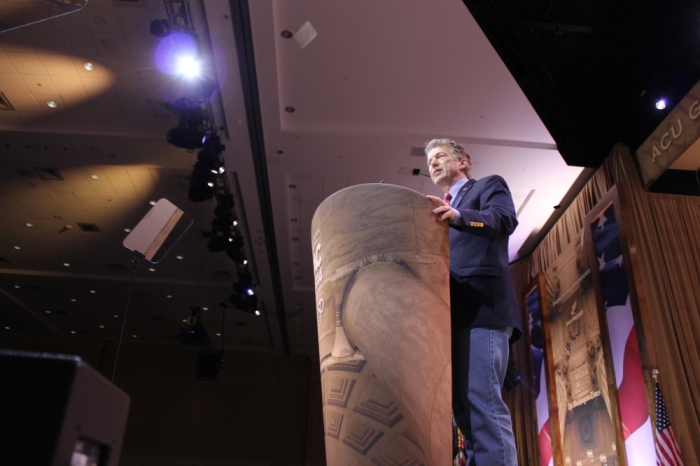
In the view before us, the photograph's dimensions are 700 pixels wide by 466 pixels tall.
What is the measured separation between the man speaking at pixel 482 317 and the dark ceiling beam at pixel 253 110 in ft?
16.3

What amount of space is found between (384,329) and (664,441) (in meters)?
4.97

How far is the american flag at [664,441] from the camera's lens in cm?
490

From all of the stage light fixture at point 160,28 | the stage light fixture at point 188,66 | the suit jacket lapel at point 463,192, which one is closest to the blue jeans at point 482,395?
the suit jacket lapel at point 463,192

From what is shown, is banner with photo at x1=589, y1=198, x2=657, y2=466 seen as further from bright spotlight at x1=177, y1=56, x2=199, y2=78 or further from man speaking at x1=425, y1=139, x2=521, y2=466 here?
bright spotlight at x1=177, y1=56, x2=199, y2=78

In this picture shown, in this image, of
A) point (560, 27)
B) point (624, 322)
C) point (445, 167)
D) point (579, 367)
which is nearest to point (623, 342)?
point (624, 322)

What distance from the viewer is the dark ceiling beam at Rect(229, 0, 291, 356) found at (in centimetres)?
613

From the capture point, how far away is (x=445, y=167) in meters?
2.26

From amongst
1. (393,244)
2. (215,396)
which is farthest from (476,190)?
(215,396)

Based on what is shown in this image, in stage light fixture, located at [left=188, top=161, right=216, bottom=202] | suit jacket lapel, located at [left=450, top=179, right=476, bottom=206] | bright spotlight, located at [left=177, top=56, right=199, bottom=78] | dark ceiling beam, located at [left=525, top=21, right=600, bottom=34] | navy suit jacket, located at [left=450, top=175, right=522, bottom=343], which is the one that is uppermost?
dark ceiling beam, located at [left=525, top=21, right=600, bottom=34]

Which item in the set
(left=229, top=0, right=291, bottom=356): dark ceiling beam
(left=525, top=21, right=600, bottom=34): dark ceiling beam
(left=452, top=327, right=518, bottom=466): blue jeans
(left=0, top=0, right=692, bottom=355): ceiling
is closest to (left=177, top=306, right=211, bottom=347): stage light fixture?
(left=0, top=0, right=692, bottom=355): ceiling

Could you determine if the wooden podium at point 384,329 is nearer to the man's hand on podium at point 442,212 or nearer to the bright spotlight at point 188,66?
the man's hand on podium at point 442,212

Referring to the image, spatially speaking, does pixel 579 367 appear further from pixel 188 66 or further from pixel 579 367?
pixel 188 66

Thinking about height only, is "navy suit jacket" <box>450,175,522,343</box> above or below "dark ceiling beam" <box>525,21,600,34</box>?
below

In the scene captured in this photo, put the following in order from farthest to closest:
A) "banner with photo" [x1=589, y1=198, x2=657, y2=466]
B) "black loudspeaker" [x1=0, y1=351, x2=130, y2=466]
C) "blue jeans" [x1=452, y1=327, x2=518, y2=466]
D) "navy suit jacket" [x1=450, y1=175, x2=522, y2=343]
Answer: "banner with photo" [x1=589, y1=198, x2=657, y2=466]
"navy suit jacket" [x1=450, y1=175, x2=522, y2=343]
"blue jeans" [x1=452, y1=327, x2=518, y2=466]
"black loudspeaker" [x1=0, y1=351, x2=130, y2=466]
